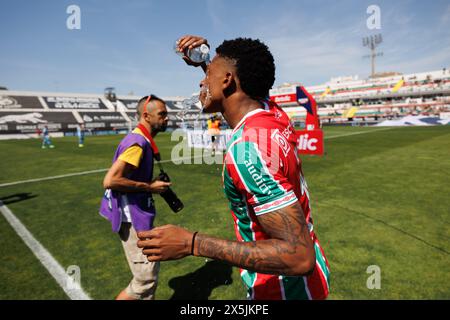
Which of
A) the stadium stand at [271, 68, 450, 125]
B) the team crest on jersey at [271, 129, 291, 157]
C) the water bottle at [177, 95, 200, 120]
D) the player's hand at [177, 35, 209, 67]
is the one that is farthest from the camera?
the stadium stand at [271, 68, 450, 125]

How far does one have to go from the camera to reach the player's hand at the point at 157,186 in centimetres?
264

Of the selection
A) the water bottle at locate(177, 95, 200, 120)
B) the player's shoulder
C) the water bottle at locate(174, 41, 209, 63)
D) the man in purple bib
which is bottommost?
the man in purple bib

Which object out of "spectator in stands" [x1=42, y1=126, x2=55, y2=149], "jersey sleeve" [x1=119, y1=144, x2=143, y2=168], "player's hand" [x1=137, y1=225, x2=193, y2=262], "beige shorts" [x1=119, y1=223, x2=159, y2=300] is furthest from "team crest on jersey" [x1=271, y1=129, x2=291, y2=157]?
"spectator in stands" [x1=42, y1=126, x2=55, y2=149]

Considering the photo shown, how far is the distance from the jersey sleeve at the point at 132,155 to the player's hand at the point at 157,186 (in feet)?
0.91

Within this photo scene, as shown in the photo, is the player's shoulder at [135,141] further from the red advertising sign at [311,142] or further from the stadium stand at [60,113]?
the stadium stand at [60,113]

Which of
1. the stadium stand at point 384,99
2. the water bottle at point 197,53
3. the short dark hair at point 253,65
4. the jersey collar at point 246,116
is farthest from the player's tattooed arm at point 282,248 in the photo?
the stadium stand at point 384,99

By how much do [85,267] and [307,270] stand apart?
3503mm

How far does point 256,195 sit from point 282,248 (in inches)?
10.0

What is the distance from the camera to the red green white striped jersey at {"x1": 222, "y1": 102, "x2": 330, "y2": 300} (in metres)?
1.17

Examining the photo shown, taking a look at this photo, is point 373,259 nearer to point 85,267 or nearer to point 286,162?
point 286,162

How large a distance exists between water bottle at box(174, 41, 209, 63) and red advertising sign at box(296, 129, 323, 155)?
10.3 metres

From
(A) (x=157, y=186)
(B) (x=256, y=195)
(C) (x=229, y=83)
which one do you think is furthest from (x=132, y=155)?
(B) (x=256, y=195)

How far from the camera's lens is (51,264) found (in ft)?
12.1

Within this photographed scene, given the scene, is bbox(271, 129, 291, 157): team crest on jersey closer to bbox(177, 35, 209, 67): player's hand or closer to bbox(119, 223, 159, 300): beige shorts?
bbox(177, 35, 209, 67): player's hand
